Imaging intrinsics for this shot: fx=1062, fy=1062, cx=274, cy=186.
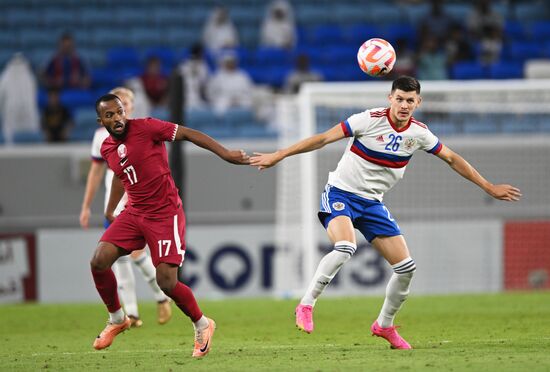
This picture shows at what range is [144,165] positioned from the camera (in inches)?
334

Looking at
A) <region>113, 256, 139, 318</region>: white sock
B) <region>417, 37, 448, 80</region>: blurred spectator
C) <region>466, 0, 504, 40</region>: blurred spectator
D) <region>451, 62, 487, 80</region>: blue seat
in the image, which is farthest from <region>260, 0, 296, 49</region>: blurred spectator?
<region>113, 256, 139, 318</region>: white sock

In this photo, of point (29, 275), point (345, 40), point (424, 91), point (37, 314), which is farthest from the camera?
point (345, 40)

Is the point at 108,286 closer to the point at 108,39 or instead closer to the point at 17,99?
the point at 17,99

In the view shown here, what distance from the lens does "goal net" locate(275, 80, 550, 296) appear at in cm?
1633

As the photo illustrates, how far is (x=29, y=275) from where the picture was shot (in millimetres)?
16812

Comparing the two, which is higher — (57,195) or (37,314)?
(57,195)

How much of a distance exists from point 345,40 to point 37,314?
9.09m

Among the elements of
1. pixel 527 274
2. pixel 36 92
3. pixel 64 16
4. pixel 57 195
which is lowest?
pixel 527 274

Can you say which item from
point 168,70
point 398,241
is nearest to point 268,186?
point 168,70

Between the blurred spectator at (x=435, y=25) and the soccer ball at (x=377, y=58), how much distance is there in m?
10.1

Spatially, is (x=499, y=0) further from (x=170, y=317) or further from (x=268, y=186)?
(x=170, y=317)

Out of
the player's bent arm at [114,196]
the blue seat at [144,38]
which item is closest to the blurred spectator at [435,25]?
the blue seat at [144,38]

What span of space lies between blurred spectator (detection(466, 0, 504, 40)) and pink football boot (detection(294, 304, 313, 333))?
1209 centimetres

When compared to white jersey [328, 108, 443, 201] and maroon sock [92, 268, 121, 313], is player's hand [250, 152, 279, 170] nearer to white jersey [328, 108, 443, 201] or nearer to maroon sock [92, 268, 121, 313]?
white jersey [328, 108, 443, 201]
